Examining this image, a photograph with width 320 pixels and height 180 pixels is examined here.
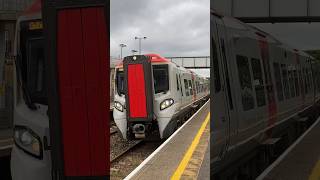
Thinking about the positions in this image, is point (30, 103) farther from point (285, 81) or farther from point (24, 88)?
point (285, 81)

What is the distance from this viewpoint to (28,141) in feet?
5.99

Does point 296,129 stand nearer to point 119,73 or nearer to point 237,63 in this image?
point 237,63

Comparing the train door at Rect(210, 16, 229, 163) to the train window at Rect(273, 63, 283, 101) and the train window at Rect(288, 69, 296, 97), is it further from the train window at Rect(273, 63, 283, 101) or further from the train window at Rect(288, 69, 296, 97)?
the train window at Rect(288, 69, 296, 97)

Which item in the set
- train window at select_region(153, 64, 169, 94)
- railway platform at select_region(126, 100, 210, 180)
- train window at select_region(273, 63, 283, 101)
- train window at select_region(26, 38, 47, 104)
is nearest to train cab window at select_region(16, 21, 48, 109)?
train window at select_region(26, 38, 47, 104)

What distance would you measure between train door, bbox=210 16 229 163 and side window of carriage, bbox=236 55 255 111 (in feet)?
1.16

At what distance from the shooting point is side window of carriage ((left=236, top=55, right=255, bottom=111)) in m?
2.57

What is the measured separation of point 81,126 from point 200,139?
4.82ft

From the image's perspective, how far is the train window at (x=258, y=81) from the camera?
296 cm

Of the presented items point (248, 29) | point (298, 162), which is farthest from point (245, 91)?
point (298, 162)

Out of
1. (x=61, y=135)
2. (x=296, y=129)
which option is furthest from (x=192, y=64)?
(x=296, y=129)

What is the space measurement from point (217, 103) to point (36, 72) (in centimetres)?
84

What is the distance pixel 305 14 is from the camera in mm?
1843

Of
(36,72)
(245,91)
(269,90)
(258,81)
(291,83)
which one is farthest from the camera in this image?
(291,83)

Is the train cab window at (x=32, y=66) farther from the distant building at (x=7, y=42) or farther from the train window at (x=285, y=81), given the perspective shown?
the train window at (x=285, y=81)
